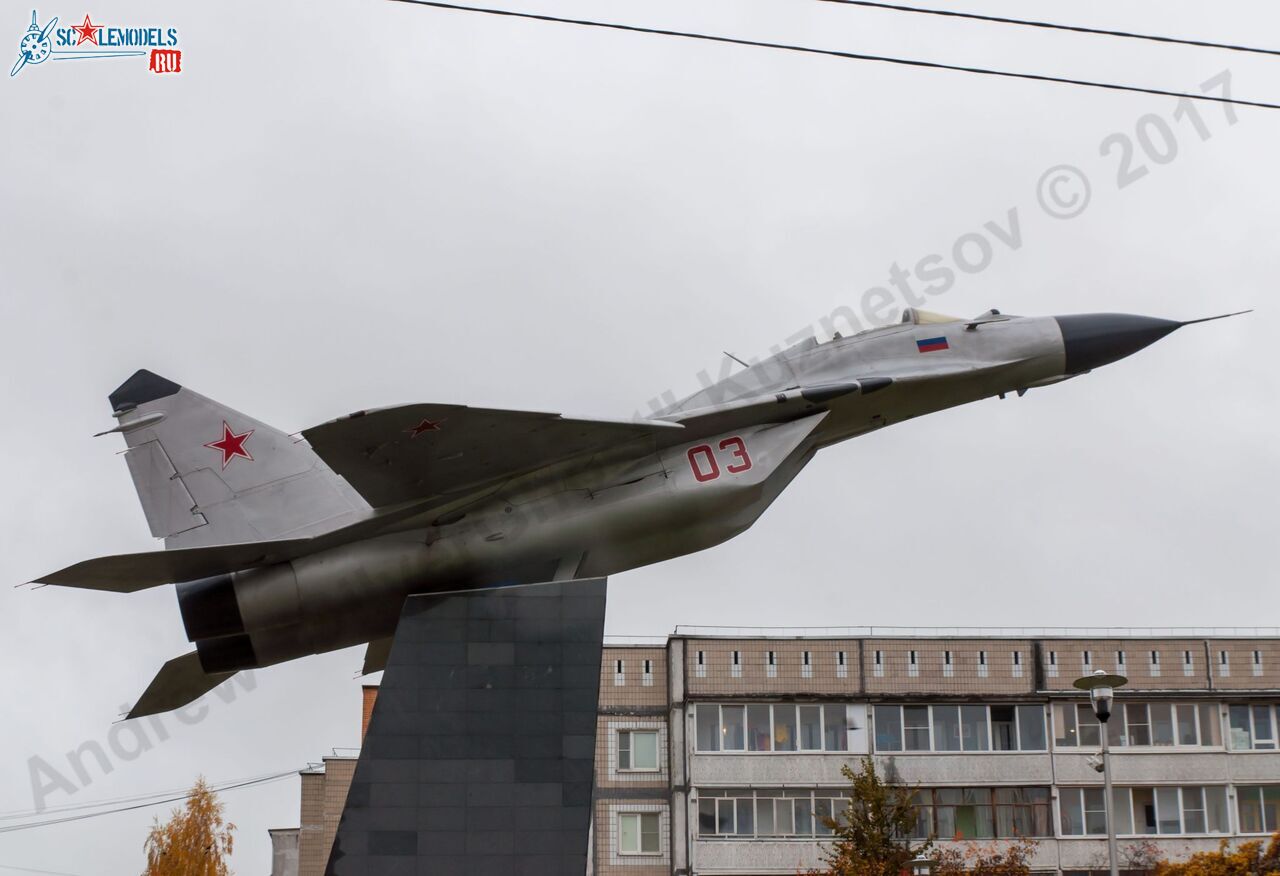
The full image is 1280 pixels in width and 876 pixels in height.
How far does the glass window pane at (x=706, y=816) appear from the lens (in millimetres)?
39312

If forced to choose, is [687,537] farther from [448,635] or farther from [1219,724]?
[1219,724]

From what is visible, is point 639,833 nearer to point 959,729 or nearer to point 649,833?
point 649,833

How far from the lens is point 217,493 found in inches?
704

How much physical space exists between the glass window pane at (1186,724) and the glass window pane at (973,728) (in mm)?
5396

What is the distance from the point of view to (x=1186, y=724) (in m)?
40.8

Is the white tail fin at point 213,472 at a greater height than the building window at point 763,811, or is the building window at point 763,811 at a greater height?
the white tail fin at point 213,472

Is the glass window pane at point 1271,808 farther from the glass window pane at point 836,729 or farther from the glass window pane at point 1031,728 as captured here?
the glass window pane at point 836,729

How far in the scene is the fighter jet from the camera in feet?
53.3

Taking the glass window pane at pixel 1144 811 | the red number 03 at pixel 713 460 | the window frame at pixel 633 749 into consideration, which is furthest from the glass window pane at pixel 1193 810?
the red number 03 at pixel 713 460

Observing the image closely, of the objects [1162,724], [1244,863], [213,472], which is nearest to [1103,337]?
[213,472]

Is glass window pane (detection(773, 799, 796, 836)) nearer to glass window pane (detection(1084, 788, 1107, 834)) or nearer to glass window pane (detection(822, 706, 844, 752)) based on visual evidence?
glass window pane (detection(822, 706, 844, 752))

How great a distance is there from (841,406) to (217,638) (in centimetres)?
770

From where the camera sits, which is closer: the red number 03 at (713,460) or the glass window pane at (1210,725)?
the red number 03 at (713,460)

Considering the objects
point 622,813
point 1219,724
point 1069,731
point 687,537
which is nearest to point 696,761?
point 622,813
